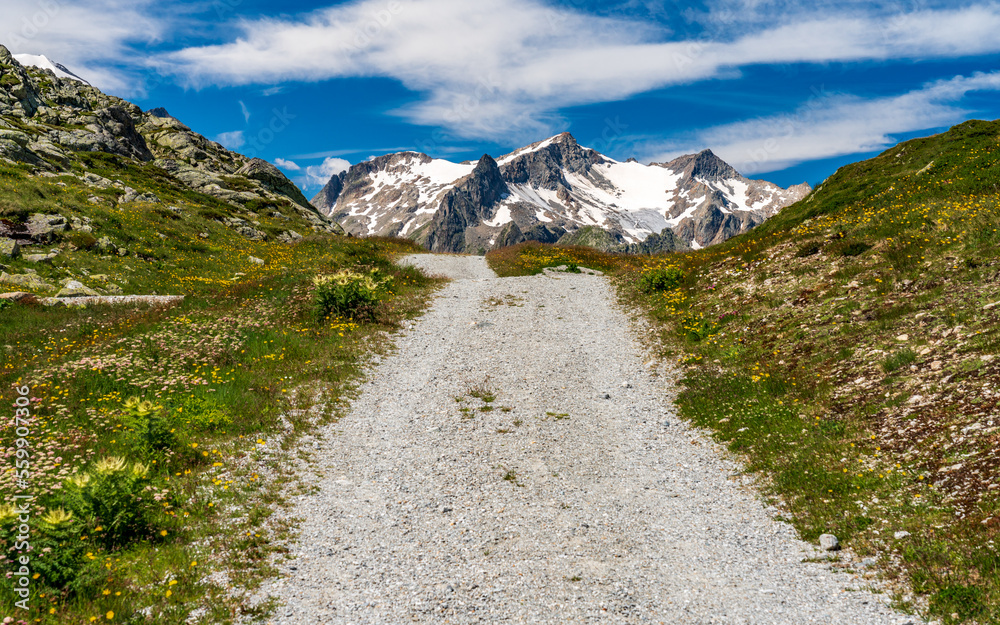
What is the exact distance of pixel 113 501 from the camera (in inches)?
307

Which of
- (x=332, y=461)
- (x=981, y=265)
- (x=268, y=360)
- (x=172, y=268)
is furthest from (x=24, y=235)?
(x=981, y=265)

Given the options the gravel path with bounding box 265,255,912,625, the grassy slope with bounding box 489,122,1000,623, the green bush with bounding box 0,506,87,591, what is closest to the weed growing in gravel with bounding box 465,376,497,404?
the gravel path with bounding box 265,255,912,625

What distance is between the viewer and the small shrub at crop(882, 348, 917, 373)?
11.8 m

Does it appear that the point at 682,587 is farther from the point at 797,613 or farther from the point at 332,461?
the point at 332,461

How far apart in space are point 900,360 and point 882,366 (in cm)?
38

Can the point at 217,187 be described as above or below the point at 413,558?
above

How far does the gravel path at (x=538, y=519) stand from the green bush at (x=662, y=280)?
10.9 meters

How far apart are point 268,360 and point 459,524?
10246 millimetres

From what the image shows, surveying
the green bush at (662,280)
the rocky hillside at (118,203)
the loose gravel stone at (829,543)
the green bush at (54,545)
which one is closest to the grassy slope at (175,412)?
the green bush at (54,545)

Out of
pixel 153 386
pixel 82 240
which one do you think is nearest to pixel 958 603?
pixel 153 386

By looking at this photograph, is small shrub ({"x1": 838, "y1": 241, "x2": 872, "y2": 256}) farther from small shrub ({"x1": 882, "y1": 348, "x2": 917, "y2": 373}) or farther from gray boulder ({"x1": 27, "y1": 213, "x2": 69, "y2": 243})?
gray boulder ({"x1": 27, "y1": 213, "x2": 69, "y2": 243})

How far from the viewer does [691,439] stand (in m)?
12.7

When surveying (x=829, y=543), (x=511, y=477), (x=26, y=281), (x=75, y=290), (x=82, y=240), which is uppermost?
(x=82, y=240)

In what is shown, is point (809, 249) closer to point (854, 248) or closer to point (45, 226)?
point (854, 248)
